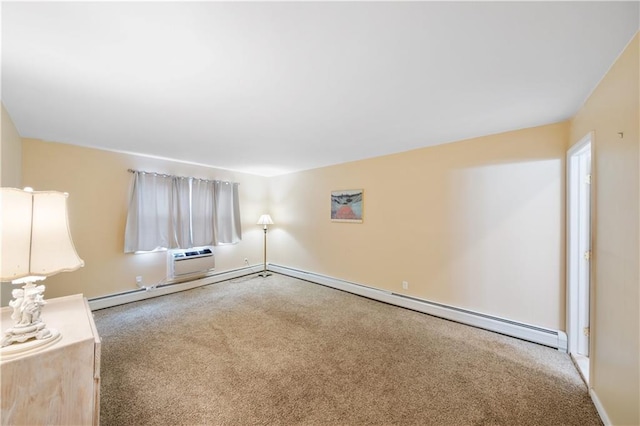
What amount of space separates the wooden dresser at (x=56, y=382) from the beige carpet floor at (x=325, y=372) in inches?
25.0

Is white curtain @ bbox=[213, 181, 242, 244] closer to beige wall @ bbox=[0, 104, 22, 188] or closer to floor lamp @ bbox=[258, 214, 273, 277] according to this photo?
floor lamp @ bbox=[258, 214, 273, 277]

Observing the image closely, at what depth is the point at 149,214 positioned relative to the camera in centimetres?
377

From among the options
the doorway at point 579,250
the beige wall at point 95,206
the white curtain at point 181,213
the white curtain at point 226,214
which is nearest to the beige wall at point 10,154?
the beige wall at point 95,206

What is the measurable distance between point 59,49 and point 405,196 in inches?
141

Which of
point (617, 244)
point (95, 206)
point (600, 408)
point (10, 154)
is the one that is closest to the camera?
point (617, 244)

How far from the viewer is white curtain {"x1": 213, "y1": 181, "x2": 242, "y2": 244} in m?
4.62

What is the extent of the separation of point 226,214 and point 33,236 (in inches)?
148

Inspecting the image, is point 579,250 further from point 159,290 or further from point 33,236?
point 159,290

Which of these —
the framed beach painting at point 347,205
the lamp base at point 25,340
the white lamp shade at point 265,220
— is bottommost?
the lamp base at point 25,340

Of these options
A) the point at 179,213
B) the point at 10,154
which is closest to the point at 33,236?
the point at 10,154

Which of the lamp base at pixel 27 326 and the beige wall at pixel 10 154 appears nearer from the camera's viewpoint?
the lamp base at pixel 27 326

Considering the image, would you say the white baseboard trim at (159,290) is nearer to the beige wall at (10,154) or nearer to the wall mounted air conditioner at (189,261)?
the wall mounted air conditioner at (189,261)

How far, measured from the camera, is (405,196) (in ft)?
11.4

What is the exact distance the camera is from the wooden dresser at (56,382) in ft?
3.20
